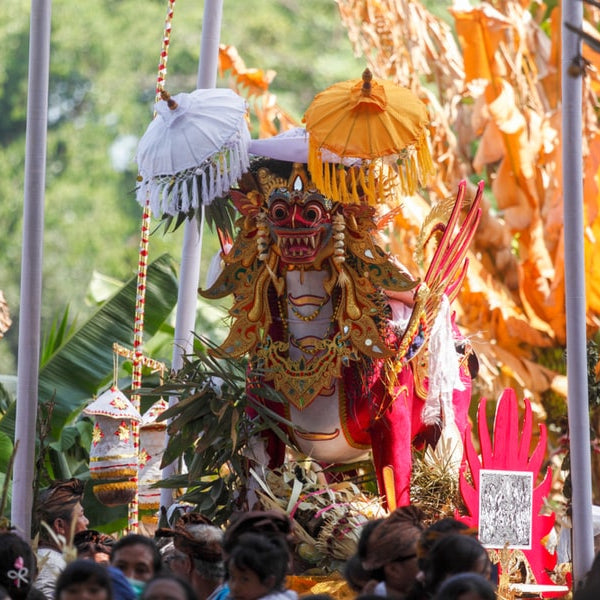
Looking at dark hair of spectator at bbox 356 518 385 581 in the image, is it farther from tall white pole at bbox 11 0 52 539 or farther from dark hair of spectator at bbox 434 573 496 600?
tall white pole at bbox 11 0 52 539

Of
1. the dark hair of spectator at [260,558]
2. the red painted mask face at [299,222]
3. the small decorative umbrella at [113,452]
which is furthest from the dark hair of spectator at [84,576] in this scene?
the small decorative umbrella at [113,452]

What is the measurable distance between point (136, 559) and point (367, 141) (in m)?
2.64

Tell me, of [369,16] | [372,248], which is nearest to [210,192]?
[372,248]

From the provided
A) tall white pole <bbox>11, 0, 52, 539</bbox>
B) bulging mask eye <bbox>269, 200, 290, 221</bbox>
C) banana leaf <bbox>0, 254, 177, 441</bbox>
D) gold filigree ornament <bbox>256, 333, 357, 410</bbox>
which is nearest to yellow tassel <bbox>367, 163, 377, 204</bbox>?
bulging mask eye <bbox>269, 200, 290, 221</bbox>

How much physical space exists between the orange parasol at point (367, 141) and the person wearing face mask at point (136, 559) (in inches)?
97.1

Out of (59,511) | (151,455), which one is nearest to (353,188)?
(59,511)

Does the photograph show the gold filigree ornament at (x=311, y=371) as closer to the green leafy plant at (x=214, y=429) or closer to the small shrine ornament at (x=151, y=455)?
the green leafy plant at (x=214, y=429)

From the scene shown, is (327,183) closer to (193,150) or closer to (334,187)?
(334,187)

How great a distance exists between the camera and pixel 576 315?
6418 mm

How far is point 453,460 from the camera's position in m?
7.41

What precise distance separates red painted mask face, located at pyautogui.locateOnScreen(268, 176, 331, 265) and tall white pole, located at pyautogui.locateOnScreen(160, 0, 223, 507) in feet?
2.03

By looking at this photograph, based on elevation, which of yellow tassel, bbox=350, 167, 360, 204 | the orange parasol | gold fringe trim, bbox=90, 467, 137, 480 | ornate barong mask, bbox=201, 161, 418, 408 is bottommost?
gold fringe trim, bbox=90, 467, 137, 480

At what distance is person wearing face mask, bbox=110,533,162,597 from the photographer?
502 cm

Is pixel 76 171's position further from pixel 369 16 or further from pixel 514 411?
pixel 514 411
